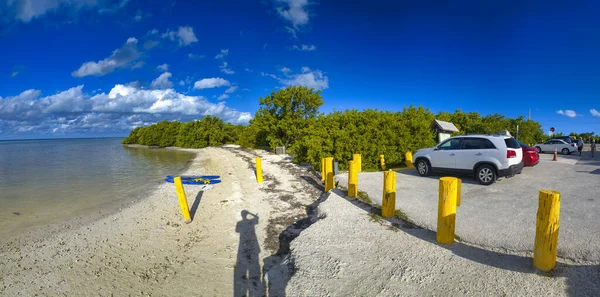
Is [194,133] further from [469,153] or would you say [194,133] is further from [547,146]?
[547,146]

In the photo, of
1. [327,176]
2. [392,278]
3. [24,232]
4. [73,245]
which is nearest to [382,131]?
[327,176]

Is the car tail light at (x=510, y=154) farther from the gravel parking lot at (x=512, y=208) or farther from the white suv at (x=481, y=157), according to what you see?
the gravel parking lot at (x=512, y=208)

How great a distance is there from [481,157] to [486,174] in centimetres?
57

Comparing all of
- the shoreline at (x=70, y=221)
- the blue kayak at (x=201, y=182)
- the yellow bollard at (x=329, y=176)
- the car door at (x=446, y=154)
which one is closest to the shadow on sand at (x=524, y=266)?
the yellow bollard at (x=329, y=176)

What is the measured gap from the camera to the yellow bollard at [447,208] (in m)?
4.17

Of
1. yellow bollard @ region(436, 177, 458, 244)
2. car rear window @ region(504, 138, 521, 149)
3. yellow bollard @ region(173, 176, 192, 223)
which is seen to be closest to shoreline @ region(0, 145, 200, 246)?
yellow bollard @ region(173, 176, 192, 223)

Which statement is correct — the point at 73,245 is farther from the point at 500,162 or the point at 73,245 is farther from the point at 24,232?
the point at 500,162

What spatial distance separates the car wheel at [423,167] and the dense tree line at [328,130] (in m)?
3.11

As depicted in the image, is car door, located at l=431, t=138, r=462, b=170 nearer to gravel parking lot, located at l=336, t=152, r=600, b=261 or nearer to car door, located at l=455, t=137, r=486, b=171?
car door, located at l=455, t=137, r=486, b=171

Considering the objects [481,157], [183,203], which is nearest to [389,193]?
[481,157]

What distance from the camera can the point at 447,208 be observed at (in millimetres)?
4172

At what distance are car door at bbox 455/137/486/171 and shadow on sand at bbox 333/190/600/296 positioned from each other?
16.8 feet

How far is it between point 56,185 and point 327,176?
15833 millimetres

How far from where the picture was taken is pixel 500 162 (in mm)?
8086
